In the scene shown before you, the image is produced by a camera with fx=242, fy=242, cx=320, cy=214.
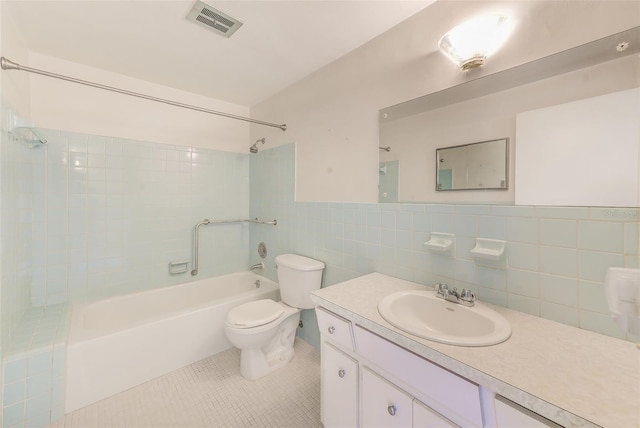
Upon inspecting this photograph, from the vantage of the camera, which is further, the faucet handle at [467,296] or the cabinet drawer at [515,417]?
the faucet handle at [467,296]

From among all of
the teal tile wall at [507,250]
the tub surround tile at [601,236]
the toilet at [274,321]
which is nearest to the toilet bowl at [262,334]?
the toilet at [274,321]

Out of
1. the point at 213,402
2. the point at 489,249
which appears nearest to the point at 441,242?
the point at 489,249

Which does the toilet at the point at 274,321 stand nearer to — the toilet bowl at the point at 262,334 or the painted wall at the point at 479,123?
the toilet bowl at the point at 262,334

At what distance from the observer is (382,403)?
37.7 inches

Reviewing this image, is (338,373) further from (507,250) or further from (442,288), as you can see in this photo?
(507,250)

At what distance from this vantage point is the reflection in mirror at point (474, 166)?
3.44 feet

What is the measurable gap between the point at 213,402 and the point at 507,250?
6.10 ft

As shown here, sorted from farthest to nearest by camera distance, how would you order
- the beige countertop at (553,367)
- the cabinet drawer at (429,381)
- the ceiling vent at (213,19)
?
the ceiling vent at (213,19)
the cabinet drawer at (429,381)
the beige countertop at (553,367)

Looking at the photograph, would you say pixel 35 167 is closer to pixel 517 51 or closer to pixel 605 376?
pixel 517 51

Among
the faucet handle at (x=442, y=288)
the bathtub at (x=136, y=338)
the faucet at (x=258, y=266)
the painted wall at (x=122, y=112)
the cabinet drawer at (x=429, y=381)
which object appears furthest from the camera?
the faucet at (x=258, y=266)

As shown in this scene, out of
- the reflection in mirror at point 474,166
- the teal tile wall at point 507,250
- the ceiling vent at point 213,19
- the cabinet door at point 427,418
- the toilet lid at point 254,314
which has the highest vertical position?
the ceiling vent at point 213,19

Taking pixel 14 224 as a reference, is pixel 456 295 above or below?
below

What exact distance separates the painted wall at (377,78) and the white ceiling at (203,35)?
0.42 feet

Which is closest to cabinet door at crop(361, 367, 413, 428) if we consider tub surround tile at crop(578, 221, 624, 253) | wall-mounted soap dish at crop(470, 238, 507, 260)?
wall-mounted soap dish at crop(470, 238, 507, 260)
